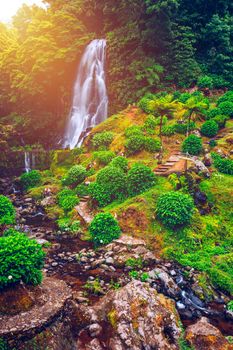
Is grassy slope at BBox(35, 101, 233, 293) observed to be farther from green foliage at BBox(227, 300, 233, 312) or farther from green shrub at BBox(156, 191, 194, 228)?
green foliage at BBox(227, 300, 233, 312)

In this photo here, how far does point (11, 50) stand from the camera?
37344 mm

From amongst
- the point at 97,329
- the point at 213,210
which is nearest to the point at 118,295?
the point at 97,329

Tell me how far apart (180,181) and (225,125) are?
877 cm

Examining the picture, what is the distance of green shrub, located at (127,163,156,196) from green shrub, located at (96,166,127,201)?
0.56 m

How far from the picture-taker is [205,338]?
341 inches

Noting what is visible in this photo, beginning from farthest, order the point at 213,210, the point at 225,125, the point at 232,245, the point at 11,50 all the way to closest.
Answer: the point at 11,50, the point at 225,125, the point at 213,210, the point at 232,245

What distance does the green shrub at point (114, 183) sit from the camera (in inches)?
695

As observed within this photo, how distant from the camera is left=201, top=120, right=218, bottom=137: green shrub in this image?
21.9m

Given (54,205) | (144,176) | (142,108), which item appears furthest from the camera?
(142,108)

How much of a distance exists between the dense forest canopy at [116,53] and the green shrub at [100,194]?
14347mm

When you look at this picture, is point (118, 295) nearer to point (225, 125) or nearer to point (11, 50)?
point (225, 125)

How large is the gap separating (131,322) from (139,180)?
8862 mm

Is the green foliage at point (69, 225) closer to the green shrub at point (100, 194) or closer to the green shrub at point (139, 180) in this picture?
the green shrub at point (100, 194)

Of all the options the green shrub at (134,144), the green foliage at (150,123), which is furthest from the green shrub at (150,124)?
the green shrub at (134,144)
